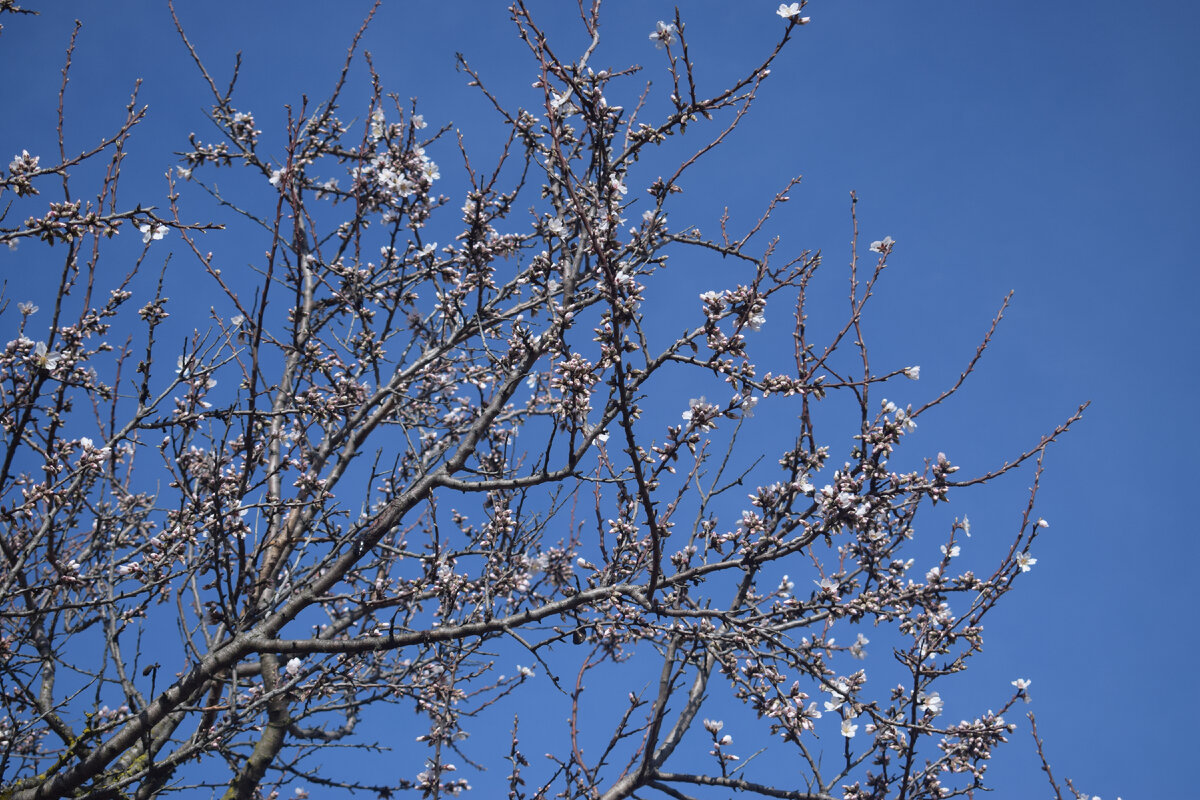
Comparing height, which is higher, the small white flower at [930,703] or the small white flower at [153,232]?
the small white flower at [153,232]

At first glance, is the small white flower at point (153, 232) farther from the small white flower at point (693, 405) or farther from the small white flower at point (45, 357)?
the small white flower at point (693, 405)

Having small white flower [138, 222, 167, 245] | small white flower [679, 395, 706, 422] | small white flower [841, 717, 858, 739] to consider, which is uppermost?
small white flower [138, 222, 167, 245]

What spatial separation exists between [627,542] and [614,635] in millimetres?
1758

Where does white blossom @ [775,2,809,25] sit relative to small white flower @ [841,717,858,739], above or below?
above

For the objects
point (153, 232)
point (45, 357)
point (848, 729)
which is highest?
point (153, 232)

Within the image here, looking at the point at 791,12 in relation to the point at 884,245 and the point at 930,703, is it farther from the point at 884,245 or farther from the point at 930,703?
the point at 930,703

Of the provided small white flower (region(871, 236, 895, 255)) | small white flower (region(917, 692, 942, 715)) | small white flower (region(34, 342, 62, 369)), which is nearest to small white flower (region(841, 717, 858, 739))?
small white flower (region(917, 692, 942, 715))

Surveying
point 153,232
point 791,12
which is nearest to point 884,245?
point 791,12

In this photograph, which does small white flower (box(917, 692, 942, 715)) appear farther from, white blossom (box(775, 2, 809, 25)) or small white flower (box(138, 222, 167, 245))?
small white flower (box(138, 222, 167, 245))

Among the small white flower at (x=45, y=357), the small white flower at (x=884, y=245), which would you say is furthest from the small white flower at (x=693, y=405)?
the small white flower at (x=45, y=357)

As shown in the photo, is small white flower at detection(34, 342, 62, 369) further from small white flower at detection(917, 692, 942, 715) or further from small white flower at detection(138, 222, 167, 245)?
small white flower at detection(917, 692, 942, 715)

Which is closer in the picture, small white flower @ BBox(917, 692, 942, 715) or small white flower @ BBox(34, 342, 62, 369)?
small white flower @ BBox(34, 342, 62, 369)

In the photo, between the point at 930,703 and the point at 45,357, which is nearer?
the point at 45,357

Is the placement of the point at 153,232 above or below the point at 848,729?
above
